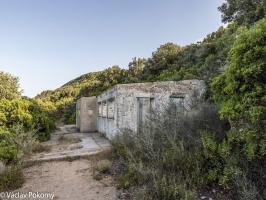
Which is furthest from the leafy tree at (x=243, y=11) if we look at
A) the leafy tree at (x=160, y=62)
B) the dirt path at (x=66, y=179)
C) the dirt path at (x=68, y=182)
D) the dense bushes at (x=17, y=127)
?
the dense bushes at (x=17, y=127)

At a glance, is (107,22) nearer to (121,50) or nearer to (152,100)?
(121,50)

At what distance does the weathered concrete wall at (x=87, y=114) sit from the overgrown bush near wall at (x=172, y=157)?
11066mm

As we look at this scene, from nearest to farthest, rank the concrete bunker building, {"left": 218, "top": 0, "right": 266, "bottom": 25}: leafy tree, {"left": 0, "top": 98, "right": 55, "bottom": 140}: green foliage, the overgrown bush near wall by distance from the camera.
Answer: the overgrown bush near wall → the concrete bunker building → {"left": 0, "top": 98, "right": 55, "bottom": 140}: green foliage → {"left": 218, "top": 0, "right": 266, "bottom": 25}: leafy tree

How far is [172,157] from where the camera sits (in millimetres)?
5473

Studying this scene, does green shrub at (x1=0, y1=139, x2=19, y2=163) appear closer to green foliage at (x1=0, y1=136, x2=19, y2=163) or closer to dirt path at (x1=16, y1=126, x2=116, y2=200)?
green foliage at (x1=0, y1=136, x2=19, y2=163)

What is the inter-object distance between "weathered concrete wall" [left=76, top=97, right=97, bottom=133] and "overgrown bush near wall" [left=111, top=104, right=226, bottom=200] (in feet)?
36.3

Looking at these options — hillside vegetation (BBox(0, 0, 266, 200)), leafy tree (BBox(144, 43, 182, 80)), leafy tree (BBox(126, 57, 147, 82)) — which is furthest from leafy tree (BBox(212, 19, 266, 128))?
leafy tree (BBox(126, 57, 147, 82))

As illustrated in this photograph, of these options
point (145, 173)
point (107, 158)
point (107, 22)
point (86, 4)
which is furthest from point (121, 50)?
point (145, 173)

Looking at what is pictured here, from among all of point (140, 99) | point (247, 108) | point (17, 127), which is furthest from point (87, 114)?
point (247, 108)

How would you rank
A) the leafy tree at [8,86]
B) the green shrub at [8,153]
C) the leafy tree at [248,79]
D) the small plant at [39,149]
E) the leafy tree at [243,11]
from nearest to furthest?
the leafy tree at [248,79] → the green shrub at [8,153] → the small plant at [39,149] → the leafy tree at [243,11] → the leafy tree at [8,86]

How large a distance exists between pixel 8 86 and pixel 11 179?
57.0 feet

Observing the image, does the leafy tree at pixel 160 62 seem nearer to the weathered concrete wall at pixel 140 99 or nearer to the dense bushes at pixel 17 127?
the weathered concrete wall at pixel 140 99

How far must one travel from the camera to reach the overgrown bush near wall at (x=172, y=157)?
15.2 feet

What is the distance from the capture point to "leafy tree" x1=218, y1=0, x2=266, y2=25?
1325cm
